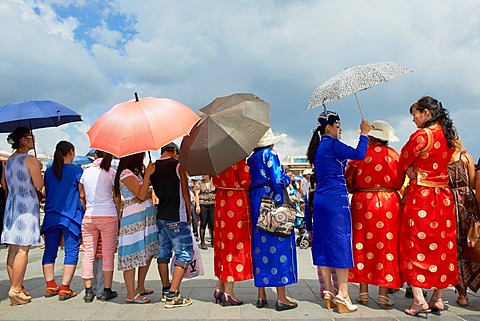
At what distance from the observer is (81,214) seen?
5.03 m

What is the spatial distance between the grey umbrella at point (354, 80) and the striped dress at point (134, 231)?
2.08m

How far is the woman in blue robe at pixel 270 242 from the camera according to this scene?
405 cm

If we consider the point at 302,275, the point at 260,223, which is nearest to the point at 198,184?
the point at 302,275

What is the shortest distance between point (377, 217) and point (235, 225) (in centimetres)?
145

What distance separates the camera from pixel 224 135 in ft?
12.6

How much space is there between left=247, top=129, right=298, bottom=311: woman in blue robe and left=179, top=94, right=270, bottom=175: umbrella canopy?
278 mm

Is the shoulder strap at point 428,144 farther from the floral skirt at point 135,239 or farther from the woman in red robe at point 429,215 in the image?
the floral skirt at point 135,239

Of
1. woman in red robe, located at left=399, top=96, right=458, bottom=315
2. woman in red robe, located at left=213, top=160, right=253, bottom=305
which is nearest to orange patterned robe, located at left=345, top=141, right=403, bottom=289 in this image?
woman in red robe, located at left=399, top=96, right=458, bottom=315

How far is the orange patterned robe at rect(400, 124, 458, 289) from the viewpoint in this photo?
3904 millimetres

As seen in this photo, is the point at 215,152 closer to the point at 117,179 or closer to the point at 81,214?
the point at 117,179

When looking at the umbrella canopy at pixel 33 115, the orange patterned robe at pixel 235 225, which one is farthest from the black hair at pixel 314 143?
the umbrella canopy at pixel 33 115

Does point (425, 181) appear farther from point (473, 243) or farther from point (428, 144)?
point (473, 243)

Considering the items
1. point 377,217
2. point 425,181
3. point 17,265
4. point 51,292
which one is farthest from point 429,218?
point 17,265

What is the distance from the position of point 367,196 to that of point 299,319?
4.64ft
